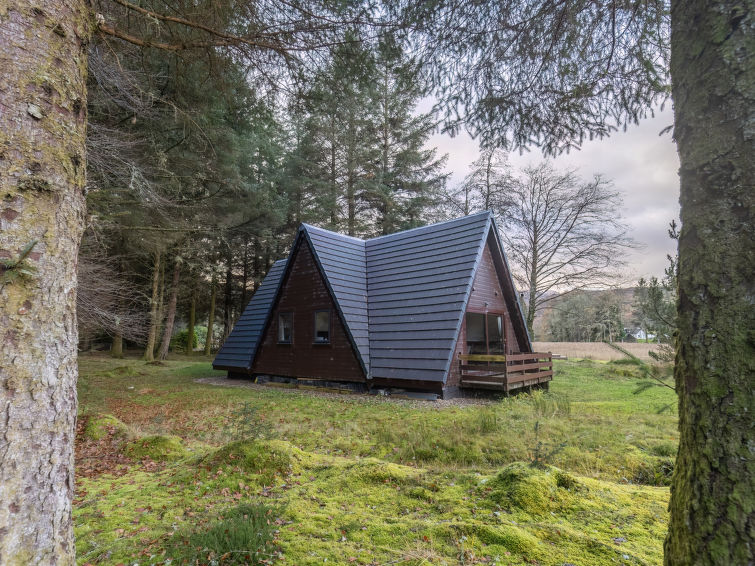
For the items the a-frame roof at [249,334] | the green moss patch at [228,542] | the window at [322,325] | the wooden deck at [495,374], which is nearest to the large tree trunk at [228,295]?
the a-frame roof at [249,334]

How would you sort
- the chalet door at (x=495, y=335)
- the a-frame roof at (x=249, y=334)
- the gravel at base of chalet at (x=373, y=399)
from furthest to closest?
the a-frame roof at (x=249, y=334)
the chalet door at (x=495, y=335)
the gravel at base of chalet at (x=373, y=399)

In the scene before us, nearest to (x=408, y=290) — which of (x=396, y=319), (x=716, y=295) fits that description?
(x=396, y=319)

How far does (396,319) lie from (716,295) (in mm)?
9226

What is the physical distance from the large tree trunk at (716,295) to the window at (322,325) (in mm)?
10534

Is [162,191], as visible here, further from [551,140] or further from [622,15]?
[622,15]

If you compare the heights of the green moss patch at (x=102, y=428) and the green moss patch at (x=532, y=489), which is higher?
the green moss patch at (x=532, y=489)

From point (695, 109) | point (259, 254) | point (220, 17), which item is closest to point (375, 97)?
point (220, 17)

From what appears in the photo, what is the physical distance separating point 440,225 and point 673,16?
10088mm

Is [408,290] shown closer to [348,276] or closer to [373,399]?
[348,276]

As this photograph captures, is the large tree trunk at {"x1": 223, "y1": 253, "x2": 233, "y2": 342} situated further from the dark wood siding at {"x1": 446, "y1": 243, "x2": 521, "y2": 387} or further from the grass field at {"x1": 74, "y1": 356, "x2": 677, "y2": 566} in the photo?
the grass field at {"x1": 74, "y1": 356, "x2": 677, "y2": 566}

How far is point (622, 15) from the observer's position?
12.8ft

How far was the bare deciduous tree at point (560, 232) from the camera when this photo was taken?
58.5 ft

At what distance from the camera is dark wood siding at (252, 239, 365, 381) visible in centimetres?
1087

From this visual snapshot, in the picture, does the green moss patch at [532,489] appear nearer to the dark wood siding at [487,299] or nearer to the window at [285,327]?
the dark wood siding at [487,299]
